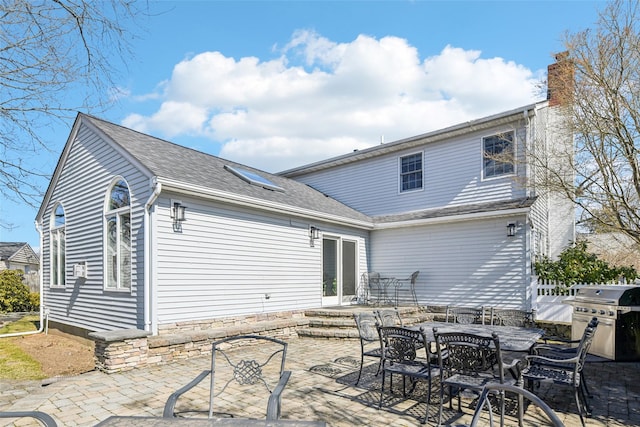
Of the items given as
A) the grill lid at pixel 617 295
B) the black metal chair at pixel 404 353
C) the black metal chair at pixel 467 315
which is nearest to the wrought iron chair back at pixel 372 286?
the black metal chair at pixel 467 315

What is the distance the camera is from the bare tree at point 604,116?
23.7 ft

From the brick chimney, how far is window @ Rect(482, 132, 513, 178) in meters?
1.73

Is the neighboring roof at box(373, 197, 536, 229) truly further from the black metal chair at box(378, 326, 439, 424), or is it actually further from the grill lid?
the black metal chair at box(378, 326, 439, 424)

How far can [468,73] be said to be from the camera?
40.8 ft

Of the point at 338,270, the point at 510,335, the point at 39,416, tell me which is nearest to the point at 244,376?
the point at 39,416

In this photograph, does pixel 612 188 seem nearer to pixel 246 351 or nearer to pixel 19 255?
pixel 246 351

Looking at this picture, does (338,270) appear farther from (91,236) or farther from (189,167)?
(91,236)

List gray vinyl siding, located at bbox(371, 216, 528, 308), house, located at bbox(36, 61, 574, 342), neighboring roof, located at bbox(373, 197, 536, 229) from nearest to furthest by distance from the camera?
house, located at bbox(36, 61, 574, 342) < neighboring roof, located at bbox(373, 197, 536, 229) < gray vinyl siding, located at bbox(371, 216, 528, 308)

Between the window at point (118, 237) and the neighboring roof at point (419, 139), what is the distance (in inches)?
318

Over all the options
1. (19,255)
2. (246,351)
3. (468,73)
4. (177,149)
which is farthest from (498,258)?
(19,255)

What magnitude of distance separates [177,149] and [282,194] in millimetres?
3038

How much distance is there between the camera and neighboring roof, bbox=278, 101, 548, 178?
10.6 meters

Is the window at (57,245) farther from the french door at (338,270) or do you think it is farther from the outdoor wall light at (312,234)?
the french door at (338,270)

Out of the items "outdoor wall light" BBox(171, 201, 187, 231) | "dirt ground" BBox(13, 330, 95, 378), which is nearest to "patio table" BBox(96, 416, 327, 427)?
"outdoor wall light" BBox(171, 201, 187, 231)
